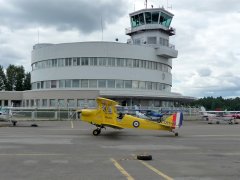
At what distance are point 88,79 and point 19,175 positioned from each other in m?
55.2

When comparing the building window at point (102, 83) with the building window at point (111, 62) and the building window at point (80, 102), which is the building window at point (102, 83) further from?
the building window at point (80, 102)

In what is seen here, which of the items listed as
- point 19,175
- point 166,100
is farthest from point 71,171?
point 166,100

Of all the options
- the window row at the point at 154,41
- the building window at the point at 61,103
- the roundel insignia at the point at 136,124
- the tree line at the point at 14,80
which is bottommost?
the roundel insignia at the point at 136,124

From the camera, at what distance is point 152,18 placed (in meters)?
71.8

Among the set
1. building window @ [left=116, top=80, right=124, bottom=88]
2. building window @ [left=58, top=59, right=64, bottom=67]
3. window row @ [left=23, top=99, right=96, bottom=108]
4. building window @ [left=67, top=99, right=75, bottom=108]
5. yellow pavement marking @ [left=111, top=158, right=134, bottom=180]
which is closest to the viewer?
yellow pavement marking @ [left=111, top=158, right=134, bottom=180]

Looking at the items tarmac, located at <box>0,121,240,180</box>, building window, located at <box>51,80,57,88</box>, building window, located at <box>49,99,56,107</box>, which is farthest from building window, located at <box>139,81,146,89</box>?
tarmac, located at <box>0,121,240,180</box>

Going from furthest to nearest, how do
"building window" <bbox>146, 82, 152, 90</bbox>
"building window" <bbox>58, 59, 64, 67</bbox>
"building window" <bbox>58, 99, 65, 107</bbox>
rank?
"building window" <bbox>146, 82, 152, 90</bbox> < "building window" <bbox>58, 59, 64, 67</bbox> < "building window" <bbox>58, 99, 65, 107</bbox>

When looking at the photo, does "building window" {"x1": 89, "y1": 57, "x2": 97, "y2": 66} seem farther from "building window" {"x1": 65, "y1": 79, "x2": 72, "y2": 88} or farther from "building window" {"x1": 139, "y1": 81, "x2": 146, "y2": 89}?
"building window" {"x1": 139, "y1": 81, "x2": 146, "y2": 89}

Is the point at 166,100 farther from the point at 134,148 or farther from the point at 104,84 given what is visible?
the point at 134,148

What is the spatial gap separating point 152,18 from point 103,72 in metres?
16.3

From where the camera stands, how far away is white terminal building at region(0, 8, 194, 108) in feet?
207

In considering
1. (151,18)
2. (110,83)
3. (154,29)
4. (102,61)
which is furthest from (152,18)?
(110,83)

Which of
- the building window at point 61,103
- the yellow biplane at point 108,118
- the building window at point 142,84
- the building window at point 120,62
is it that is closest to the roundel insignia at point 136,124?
the yellow biplane at point 108,118

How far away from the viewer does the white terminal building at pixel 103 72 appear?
6316 centimetres
